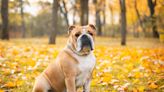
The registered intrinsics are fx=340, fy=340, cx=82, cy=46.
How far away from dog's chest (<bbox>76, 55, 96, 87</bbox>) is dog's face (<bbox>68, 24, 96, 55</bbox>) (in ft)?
0.38

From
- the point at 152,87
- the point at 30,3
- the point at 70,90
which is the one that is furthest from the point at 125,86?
the point at 30,3

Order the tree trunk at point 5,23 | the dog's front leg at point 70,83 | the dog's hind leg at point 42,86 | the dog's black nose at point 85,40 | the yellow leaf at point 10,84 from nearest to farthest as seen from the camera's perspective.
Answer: the dog's black nose at point 85,40 < the dog's front leg at point 70,83 < the dog's hind leg at point 42,86 < the yellow leaf at point 10,84 < the tree trunk at point 5,23

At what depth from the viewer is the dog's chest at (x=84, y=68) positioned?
511cm

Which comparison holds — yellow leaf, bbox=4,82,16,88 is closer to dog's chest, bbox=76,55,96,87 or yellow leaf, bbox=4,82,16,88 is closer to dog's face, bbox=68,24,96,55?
dog's chest, bbox=76,55,96,87

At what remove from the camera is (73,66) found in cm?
507

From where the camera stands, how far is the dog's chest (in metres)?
5.11

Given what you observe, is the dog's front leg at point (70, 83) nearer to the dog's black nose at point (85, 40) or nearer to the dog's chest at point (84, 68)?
the dog's chest at point (84, 68)

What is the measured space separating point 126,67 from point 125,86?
112 inches

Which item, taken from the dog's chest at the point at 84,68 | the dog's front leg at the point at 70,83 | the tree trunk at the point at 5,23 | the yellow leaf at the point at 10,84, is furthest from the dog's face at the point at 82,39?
the tree trunk at the point at 5,23

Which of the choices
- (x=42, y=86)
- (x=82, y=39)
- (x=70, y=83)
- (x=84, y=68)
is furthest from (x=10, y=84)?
(x=82, y=39)

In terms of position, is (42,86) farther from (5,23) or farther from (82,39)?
(5,23)

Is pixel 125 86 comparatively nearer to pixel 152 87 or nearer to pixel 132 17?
pixel 152 87

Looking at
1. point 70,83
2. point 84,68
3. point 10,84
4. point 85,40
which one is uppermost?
point 85,40

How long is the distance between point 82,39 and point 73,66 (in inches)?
17.5
